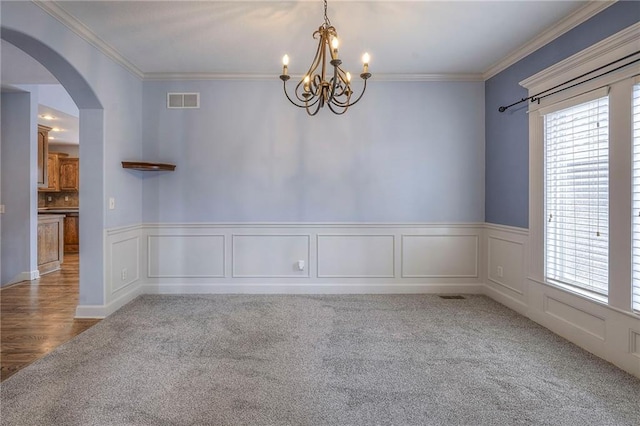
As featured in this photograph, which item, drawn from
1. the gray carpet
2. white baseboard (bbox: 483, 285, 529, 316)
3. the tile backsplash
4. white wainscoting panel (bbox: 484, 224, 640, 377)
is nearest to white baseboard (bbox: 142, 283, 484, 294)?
white baseboard (bbox: 483, 285, 529, 316)

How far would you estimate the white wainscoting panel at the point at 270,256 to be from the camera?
4.11 m

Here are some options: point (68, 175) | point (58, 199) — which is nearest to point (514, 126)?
point (68, 175)

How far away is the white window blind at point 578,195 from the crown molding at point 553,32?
0.71 meters

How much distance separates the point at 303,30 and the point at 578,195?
287 centimetres

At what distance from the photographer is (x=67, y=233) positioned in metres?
7.36

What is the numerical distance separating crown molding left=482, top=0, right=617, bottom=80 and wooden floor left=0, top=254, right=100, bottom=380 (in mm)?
5206

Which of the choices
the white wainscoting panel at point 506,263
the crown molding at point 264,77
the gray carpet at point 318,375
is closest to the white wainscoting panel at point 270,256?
the gray carpet at point 318,375

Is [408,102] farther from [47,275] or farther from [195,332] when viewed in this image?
[47,275]

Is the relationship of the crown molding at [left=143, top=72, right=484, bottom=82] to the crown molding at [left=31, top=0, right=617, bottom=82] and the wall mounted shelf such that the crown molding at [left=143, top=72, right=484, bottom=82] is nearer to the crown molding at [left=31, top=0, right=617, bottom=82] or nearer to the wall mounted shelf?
the crown molding at [left=31, top=0, right=617, bottom=82]

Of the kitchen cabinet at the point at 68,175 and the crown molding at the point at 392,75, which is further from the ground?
the crown molding at the point at 392,75

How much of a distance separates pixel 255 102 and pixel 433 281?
330 centimetres

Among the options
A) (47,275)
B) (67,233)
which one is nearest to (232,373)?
(47,275)

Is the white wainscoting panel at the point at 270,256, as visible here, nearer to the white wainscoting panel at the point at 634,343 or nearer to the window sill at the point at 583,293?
the window sill at the point at 583,293

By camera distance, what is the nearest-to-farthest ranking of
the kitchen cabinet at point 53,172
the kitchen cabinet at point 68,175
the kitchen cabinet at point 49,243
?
Result: the kitchen cabinet at point 49,243 < the kitchen cabinet at point 53,172 < the kitchen cabinet at point 68,175
